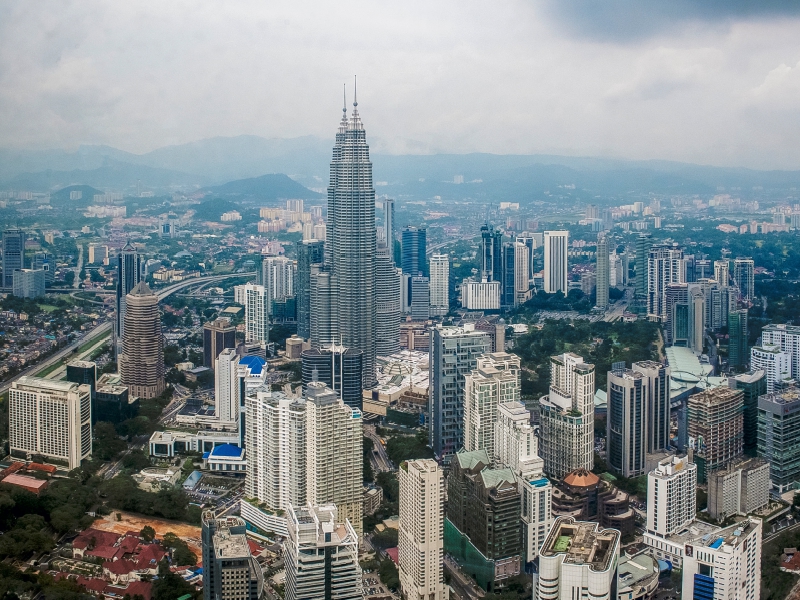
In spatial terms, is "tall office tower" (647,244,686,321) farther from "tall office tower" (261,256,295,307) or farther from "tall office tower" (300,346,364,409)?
"tall office tower" (300,346,364,409)

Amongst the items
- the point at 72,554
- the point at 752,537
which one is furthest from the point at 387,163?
the point at 752,537

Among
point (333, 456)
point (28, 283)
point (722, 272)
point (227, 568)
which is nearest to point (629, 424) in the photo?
point (333, 456)

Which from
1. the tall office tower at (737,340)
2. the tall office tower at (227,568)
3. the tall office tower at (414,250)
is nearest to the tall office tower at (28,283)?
the tall office tower at (414,250)

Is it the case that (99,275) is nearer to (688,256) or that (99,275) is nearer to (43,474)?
(43,474)

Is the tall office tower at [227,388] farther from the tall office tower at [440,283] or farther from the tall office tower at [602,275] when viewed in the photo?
the tall office tower at [602,275]

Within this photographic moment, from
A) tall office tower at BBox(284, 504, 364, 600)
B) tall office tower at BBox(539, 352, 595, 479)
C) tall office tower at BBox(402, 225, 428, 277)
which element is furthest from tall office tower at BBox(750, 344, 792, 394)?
tall office tower at BBox(402, 225, 428, 277)

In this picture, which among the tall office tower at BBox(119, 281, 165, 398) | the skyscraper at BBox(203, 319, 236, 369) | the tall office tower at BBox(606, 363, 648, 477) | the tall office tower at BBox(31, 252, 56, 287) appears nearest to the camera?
the tall office tower at BBox(606, 363, 648, 477)
